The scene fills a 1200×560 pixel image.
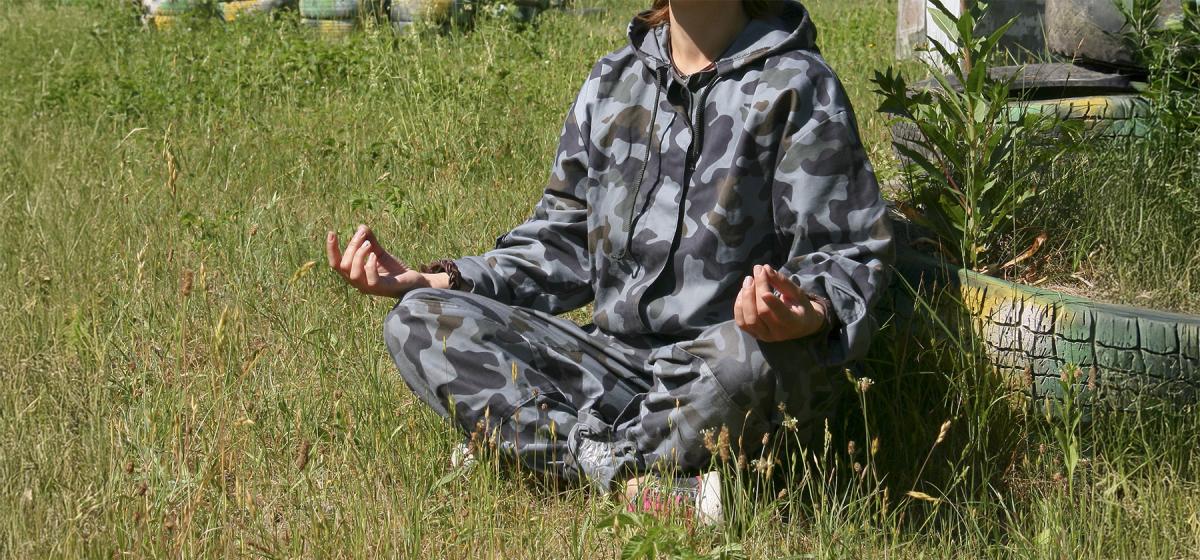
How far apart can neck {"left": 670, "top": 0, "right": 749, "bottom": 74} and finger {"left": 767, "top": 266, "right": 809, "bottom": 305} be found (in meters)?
0.67

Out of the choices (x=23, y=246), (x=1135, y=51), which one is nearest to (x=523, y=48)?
(x=23, y=246)

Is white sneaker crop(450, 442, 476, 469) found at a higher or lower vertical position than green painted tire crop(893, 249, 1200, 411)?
lower

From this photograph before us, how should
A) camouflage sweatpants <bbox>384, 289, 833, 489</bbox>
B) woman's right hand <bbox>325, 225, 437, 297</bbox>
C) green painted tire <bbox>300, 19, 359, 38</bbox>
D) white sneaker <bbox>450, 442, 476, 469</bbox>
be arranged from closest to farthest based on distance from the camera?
camouflage sweatpants <bbox>384, 289, 833, 489</bbox> → white sneaker <bbox>450, 442, 476, 469</bbox> → woman's right hand <bbox>325, 225, 437, 297</bbox> → green painted tire <bbox>300, 19, 359, 38</bbox>

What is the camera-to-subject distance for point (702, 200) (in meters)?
2.59

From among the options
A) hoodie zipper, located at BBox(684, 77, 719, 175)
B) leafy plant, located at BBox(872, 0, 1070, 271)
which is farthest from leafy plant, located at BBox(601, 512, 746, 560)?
leafy plant, located at BBox(872, 0, 1070, 271)

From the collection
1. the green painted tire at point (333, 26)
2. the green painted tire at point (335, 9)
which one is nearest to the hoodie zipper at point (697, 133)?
the green painted tire at point (333, 26)

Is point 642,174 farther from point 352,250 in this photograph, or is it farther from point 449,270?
point 352,250

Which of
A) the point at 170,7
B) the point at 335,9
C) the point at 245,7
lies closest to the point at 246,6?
the point at 245,7

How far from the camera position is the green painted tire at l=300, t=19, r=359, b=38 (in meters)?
8.20

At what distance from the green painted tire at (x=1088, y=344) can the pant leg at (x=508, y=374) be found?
28.7 inches

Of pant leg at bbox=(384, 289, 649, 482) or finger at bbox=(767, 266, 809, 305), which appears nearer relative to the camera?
finger at bbox=(767, 266, 809, 305)

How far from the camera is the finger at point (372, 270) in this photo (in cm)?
266

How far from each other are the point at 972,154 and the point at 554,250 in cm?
98

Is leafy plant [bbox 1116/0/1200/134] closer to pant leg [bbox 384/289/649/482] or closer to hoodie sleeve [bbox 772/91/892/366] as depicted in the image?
hoodie sleeve [bbox 772/91/892/366]
